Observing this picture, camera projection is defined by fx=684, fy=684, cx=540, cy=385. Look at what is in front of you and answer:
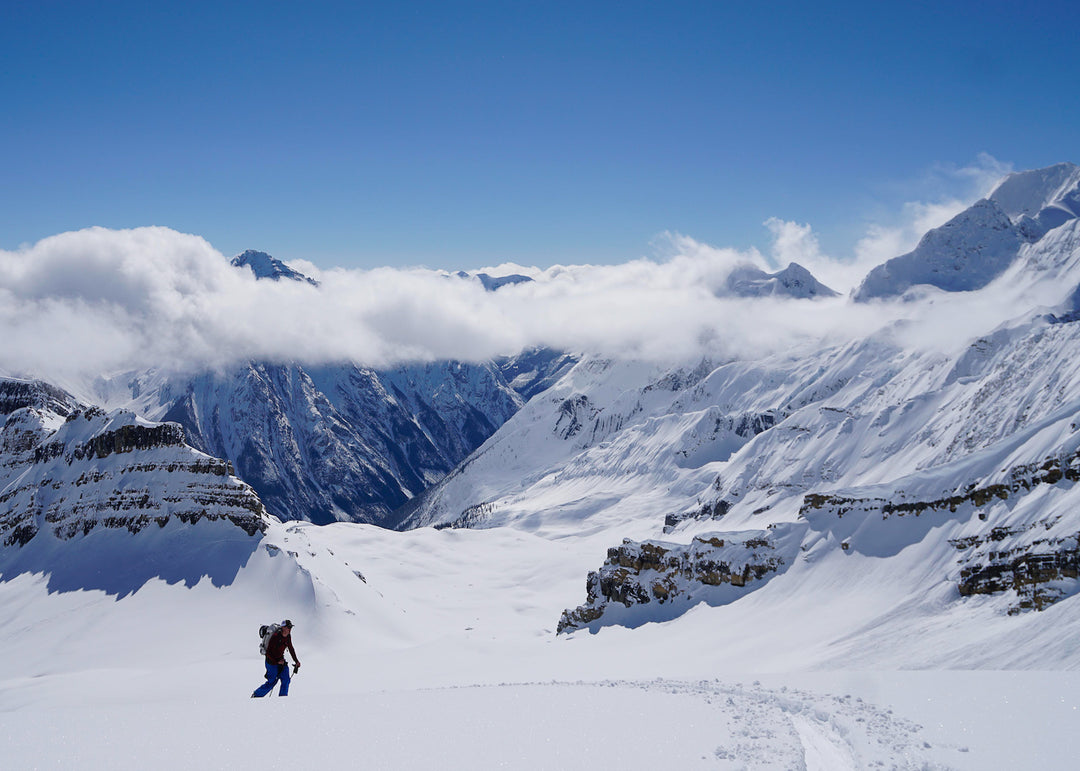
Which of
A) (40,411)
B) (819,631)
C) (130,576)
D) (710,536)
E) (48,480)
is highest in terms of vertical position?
(40,411)

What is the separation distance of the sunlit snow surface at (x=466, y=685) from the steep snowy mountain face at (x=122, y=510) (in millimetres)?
3444

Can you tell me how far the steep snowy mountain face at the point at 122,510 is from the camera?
8444 cm

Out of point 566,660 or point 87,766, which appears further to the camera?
point 566,660

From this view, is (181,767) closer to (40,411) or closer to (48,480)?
(48,480)

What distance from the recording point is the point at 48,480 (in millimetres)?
98312

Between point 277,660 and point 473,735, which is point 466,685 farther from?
point 473,735

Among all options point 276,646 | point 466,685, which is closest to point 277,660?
point 276,646

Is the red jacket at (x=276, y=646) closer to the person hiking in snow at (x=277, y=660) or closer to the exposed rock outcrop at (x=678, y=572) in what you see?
the person hiking in snow at (x=277, y=660)

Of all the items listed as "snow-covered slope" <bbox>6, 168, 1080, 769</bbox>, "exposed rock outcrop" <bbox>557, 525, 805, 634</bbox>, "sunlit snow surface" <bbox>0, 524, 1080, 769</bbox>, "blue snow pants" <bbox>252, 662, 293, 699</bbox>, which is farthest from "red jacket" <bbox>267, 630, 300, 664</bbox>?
"exposed rock outcrop" <bbox>557, 525, 805, 634</bbox>

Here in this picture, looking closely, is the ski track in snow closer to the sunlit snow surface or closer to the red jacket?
the sunlit snow surface

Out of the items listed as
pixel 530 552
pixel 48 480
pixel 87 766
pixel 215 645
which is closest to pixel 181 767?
pixel 87 766

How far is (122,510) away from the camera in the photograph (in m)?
90.9

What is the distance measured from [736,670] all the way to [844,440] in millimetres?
160160

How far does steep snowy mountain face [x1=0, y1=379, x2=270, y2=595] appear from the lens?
84.4m
